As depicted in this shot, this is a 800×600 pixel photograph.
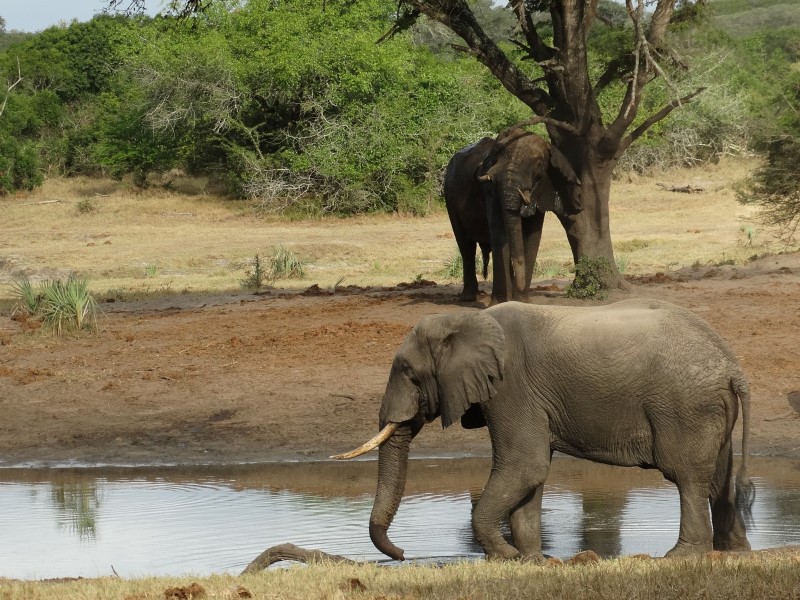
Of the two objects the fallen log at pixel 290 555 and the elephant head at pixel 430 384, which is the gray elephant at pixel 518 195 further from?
the fallen log at pixel 290 555

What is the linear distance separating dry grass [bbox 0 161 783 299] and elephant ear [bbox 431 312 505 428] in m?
13.1

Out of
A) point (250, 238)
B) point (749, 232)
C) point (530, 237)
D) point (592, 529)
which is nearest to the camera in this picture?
point (592, 529)

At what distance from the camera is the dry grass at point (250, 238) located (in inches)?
901

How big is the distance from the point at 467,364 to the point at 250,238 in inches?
820

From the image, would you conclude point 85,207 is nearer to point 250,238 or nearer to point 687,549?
point 250,238

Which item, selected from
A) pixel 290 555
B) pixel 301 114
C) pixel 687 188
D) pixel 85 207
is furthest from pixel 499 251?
pixel 687 188

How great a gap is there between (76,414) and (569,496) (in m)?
5.12

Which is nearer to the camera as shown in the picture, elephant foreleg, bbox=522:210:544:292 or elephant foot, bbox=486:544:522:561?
elephant foot, bbox=486:544:522:561

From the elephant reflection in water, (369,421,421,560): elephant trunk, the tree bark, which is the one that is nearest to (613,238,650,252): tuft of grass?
the tree bark

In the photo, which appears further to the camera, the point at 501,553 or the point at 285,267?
the point at 285,267

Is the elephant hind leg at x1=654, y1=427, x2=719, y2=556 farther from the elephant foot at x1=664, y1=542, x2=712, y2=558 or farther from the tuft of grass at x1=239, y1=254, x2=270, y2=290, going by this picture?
the tuft of grass at x1=239, y1=254, x2=270, y2=290

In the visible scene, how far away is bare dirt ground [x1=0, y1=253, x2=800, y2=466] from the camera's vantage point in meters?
11.6

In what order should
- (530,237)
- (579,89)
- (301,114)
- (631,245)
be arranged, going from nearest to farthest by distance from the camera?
1. (579,89)
2. (530,237)
3. (631,245)
4. (301,114)

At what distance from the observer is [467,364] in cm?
719
